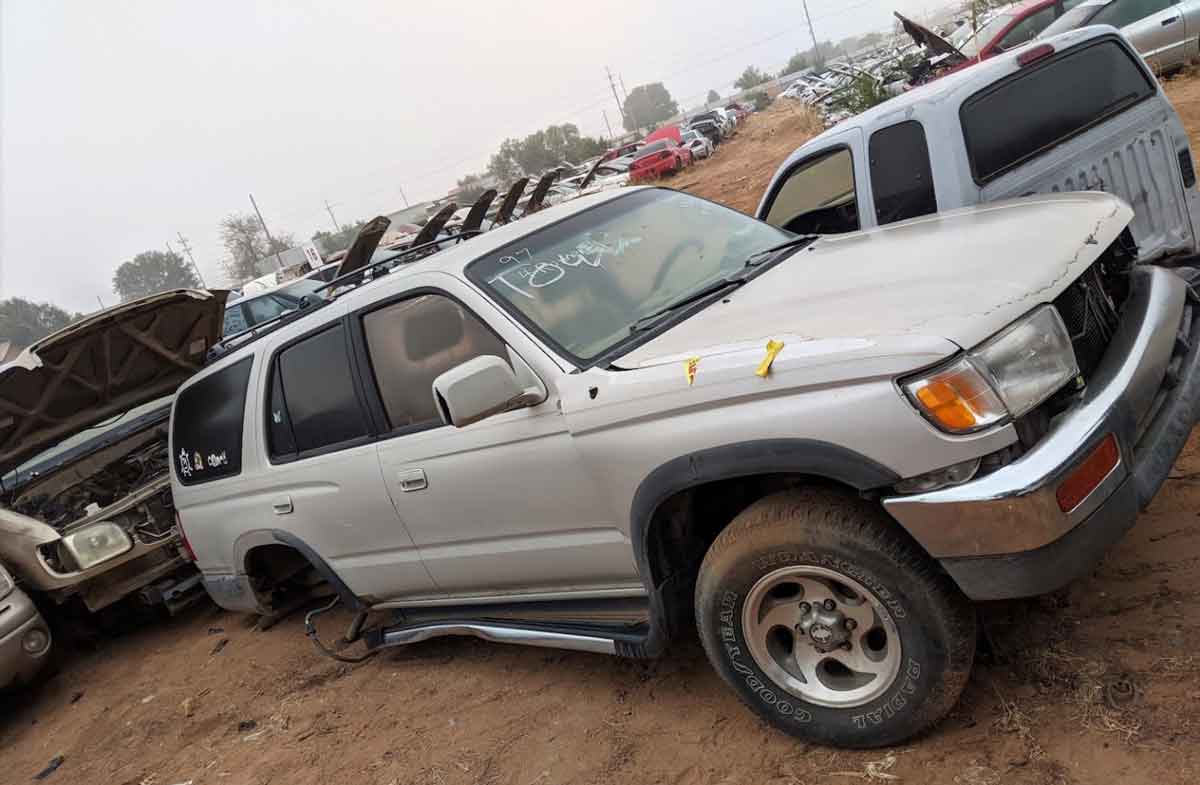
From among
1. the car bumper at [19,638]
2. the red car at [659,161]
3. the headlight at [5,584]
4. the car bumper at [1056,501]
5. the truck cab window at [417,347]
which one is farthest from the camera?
the red car at [659,161]

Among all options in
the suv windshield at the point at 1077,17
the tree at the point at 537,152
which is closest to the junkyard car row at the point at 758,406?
the suv windshield at the point at 1077,17

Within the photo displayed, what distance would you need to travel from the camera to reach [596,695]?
3527 mm

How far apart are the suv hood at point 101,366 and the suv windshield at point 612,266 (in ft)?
9.38

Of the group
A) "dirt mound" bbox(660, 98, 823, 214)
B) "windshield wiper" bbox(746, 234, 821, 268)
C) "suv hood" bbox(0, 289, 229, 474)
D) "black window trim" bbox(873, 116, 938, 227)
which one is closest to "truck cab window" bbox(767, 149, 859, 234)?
"black window trim" bbox(873, 116, 938, 227)

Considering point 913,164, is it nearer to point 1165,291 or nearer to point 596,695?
point 1165,291

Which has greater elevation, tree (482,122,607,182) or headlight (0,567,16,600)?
tree (482,122,607,182)

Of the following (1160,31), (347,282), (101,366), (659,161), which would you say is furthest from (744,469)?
(659,161)

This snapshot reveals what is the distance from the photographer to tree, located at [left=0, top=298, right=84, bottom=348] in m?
96.4

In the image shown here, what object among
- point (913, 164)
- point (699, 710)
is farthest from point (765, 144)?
point (699, 710)

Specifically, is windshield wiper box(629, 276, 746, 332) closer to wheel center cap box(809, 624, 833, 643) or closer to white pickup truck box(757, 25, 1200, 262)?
wheel center cap box(809, 624, 833, 643)

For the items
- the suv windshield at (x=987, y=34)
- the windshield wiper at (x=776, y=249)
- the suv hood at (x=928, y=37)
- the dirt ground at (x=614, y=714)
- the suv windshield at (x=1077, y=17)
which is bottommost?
the dirt ground at (x=614, y=714)

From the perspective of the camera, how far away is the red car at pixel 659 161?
3022cm

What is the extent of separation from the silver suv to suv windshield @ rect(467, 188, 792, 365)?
14 mm

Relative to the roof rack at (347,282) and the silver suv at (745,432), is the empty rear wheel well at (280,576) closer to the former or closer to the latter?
the silver suv at (745,432)
